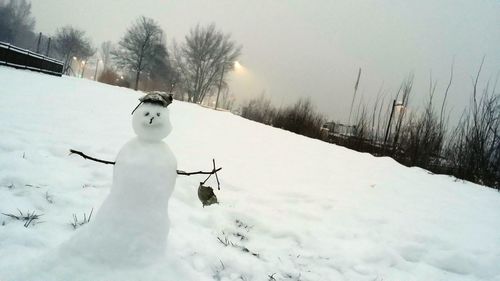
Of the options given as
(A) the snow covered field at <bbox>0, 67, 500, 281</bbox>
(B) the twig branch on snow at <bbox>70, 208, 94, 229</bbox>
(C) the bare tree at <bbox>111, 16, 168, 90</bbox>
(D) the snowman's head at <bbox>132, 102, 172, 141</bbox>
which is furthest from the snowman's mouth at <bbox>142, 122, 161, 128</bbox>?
(C) the bare tree at <bbox>111, 16, 168, 90</bbox>

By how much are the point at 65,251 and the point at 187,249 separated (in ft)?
2.59

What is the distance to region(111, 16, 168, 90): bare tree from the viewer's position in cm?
3612

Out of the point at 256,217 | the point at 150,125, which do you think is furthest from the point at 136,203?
the point at 256,217

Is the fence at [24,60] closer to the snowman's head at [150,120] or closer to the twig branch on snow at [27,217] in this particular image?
the twig branch on snow at [27,217]

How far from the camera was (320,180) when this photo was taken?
4.34m

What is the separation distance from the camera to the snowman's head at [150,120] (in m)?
1.42

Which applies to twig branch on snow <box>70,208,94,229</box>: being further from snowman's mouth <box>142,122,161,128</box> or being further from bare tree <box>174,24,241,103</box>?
bare tree <box>174,24,241,103</box>

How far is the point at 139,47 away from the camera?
36688mm

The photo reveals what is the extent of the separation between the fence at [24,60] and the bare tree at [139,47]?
19830 mm

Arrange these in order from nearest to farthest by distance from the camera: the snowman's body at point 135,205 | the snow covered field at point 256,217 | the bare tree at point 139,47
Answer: the snowman's body at point 135,205, the snow covered field at point 256,217, the bare tree at point 139,47

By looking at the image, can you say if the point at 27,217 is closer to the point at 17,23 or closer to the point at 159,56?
the point at 159,56

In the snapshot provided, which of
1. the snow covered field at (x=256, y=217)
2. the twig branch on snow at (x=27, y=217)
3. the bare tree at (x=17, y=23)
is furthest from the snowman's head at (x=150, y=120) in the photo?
the bare tree at (x=17, y=23)

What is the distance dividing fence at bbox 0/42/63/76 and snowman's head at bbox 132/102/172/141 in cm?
1411

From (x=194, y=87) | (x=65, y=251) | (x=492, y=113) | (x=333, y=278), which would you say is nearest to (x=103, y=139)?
(x=65, y=251)
